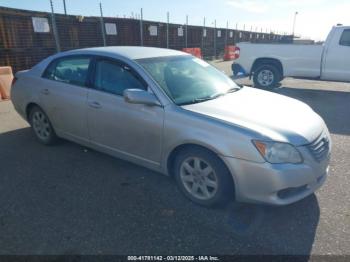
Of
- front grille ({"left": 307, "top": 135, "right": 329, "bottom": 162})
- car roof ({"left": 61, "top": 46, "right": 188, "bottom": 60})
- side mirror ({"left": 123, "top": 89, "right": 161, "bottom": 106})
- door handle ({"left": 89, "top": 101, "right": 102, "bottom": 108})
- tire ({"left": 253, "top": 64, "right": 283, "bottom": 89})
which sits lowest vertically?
tire ({"left": 253, "top": 64, "right": 283, "bottom": 89})

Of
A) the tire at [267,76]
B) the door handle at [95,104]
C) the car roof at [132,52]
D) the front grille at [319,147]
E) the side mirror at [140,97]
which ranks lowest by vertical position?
the tire at [267,76]

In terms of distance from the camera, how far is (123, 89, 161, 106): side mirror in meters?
3.06

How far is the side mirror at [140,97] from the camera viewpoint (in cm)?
306

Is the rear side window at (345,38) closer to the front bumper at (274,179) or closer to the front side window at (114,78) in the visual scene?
the front bumper at (274,179)

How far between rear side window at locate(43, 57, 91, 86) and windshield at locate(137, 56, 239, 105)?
93cm

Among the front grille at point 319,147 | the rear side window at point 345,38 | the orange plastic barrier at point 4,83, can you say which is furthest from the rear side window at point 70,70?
the rear side window at point 345,38

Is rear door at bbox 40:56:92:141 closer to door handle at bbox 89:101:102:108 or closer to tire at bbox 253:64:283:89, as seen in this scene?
door handle at bbox 89:101:102:108

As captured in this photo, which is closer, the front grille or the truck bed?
the front grille

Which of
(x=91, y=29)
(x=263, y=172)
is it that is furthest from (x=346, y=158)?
(x=91, y=29)

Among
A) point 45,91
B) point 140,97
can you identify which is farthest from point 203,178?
point 45,91

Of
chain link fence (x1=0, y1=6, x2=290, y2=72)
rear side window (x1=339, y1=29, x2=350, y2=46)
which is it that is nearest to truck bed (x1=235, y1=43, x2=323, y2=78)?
rear side window (x1=339, y1=29, x2=350, y2=46)

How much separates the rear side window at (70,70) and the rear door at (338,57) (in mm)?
7533

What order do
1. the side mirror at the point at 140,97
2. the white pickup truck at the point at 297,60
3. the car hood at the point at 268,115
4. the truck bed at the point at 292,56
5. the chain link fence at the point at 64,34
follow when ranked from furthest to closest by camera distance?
the chain link fence at the point at 64,34, the truck bed at the point at 292,56, the white pickup truck at the point at 297,60, the side mirror at the point at 140,97, the car hood at the point at 268,115

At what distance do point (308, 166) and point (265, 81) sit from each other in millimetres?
7653
